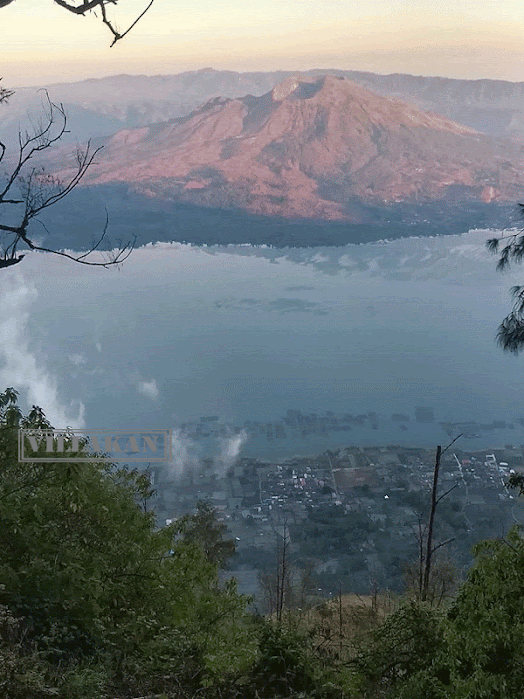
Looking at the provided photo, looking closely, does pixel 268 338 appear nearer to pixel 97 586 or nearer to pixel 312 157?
pixel 312 157

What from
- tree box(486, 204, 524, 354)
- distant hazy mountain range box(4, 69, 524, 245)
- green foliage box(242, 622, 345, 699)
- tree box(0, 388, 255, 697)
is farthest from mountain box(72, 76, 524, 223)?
green foliage box(242, 622, 345, 699)

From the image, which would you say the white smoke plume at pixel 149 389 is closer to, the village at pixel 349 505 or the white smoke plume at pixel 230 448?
the white smoke plume at pixel 230 448

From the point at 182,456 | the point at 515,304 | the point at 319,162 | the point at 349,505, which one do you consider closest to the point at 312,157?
the point at 319,162

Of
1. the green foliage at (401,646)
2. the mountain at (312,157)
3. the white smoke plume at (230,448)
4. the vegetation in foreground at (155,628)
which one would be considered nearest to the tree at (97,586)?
the vegetation in foreground at (155,628)

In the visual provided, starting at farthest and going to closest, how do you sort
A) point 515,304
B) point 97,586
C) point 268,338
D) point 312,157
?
point 312,157, point 268,338, point 515,304, point 97,586

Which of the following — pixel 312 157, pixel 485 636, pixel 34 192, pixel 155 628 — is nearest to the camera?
pixel 485 636

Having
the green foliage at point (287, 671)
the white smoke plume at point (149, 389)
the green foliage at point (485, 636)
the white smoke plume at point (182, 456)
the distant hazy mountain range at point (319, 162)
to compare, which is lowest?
the green foliage at point (287, 671)

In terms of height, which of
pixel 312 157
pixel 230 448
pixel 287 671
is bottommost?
pixel 287 671
